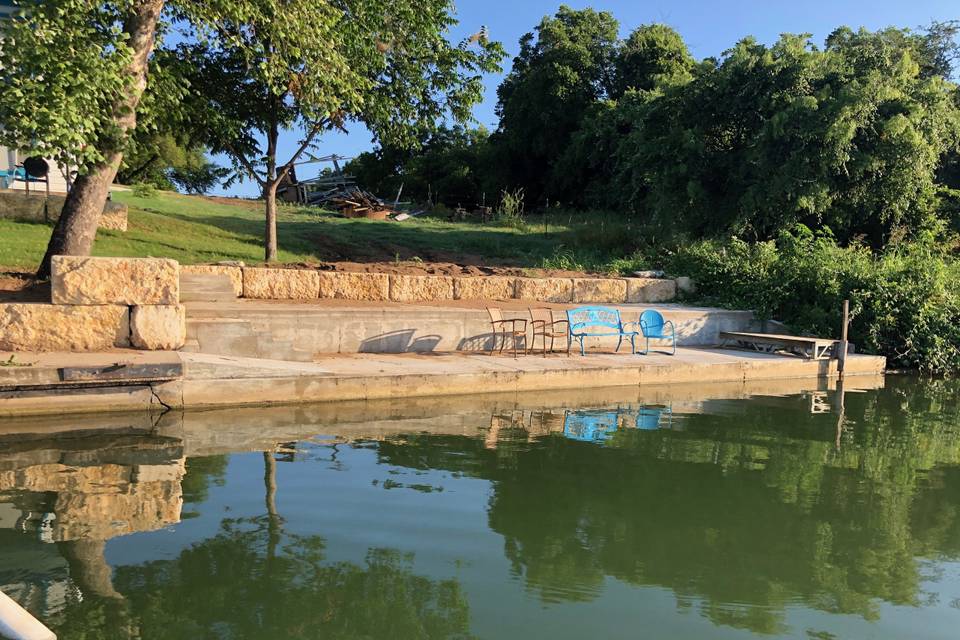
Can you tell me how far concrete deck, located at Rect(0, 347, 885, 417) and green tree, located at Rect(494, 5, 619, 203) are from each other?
24.5m

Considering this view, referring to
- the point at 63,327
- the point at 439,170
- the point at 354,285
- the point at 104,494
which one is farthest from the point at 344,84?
the point at 439,170

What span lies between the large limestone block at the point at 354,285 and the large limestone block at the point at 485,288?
1.43 m

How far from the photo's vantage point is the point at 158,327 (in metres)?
8.98

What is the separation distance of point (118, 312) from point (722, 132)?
1581cm

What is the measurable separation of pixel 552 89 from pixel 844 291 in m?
22.4

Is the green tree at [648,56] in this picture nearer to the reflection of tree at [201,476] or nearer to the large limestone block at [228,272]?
the large limestone block at [228,272]

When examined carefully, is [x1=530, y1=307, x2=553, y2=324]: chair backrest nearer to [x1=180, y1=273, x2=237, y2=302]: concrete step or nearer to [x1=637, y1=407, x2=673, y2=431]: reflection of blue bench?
[x1=637, y1=407, x2=673, y2=431]: reflection of blue bench

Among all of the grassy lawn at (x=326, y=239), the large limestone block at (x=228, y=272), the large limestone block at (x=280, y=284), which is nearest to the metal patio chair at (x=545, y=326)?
the large limestone block at (x=280, y=284)

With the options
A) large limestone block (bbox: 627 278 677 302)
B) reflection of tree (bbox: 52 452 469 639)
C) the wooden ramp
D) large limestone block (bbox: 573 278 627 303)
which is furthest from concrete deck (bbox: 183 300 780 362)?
reflection of tree (bbox: 52 452 469 639)

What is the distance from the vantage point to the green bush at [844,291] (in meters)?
14.6

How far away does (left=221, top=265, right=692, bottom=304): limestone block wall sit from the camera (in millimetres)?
11945

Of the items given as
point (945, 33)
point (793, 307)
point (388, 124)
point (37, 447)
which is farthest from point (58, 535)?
point (945, 33)

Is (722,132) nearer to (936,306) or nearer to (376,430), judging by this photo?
(936,306)

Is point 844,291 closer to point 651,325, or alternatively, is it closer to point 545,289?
point 651,325
